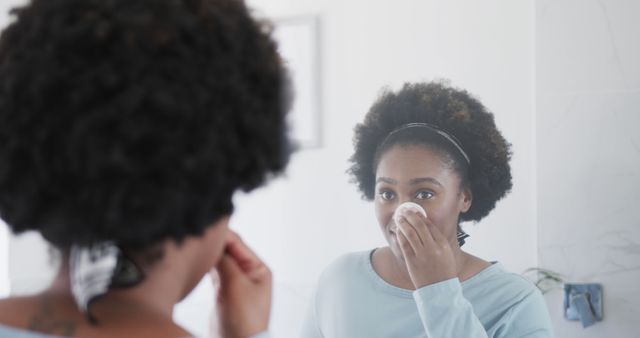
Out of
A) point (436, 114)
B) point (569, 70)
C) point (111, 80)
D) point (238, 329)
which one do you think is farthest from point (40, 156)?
point (569, 70)

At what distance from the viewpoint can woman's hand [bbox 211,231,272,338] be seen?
0.55 metres

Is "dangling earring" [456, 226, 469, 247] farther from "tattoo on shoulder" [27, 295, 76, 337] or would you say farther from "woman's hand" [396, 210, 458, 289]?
"tattoo on shoulder" [27, 295, 76, 337]

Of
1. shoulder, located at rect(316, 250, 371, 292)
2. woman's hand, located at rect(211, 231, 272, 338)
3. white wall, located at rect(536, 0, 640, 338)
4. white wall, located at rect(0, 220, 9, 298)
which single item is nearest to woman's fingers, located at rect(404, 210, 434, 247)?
shoulder, located at rect(316, 250, 371, 292)

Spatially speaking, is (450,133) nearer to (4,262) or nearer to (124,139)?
(124,139)

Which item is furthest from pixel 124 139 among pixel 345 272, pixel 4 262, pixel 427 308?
pixel 4 262

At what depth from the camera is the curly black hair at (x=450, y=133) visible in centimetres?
103

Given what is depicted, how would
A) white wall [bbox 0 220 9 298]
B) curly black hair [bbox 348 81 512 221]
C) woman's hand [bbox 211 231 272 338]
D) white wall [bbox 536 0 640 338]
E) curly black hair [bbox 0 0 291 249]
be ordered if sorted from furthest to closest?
white wall [bbox 0 220 9 298] → white wall [bbox 536 0 640 338] → curly black hair [bbox 348 81 512 221] → woman's hand [bbox 211 231 272 338] → curly black hair [bbox 0 0 291 249]

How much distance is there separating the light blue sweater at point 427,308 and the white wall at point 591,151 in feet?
0.76

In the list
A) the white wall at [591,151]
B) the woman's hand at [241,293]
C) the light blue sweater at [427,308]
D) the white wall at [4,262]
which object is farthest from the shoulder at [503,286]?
the white wall at [4,262]

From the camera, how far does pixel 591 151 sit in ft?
3.76

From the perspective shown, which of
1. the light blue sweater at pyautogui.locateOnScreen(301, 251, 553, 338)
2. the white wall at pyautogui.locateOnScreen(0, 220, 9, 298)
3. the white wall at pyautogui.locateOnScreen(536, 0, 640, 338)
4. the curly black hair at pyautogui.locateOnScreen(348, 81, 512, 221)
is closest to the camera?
the light blue sweater at pyautogui.locateOnScreen(301, 251, 553, 338)

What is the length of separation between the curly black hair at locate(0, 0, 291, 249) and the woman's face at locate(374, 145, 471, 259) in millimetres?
603

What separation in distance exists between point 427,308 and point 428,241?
98 millimetres

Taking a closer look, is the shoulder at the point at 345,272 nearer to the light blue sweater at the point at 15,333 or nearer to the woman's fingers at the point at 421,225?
the woman's fingers at the point at 421,225
